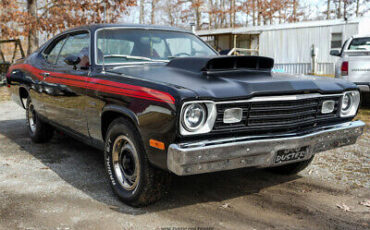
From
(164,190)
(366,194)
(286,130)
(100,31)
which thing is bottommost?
(366,194)

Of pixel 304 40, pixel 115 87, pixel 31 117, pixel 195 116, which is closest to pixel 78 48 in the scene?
pixel 115 87

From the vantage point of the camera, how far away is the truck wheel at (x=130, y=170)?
2.96 metres

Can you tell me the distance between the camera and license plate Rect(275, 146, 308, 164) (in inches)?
116

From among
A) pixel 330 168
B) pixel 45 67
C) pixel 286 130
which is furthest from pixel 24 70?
pixel 330 168

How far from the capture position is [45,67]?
4.82 meters

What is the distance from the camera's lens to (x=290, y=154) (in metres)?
3.02

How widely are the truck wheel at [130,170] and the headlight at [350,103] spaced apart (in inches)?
74.5

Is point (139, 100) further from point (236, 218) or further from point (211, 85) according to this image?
point (236, 218)

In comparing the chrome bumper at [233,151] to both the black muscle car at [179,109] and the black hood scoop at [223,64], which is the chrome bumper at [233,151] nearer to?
the black muscle car at [179,109]

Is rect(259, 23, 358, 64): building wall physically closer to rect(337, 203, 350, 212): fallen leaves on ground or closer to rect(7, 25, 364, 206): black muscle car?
rect(7, 25, 364, 206): black muscle car

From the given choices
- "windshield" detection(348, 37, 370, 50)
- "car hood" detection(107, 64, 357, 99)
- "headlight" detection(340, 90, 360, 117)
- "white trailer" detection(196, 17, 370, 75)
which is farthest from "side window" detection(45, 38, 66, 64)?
"white trailer" detection(196, 17, 370, 75)

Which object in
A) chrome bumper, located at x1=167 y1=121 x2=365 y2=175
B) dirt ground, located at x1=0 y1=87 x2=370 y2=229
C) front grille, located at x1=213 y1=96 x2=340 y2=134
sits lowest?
dirt ground, located at x1=0 y1=87 x2=370 y2=229

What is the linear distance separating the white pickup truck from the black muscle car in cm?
528

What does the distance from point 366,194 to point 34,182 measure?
3382 millimetres
